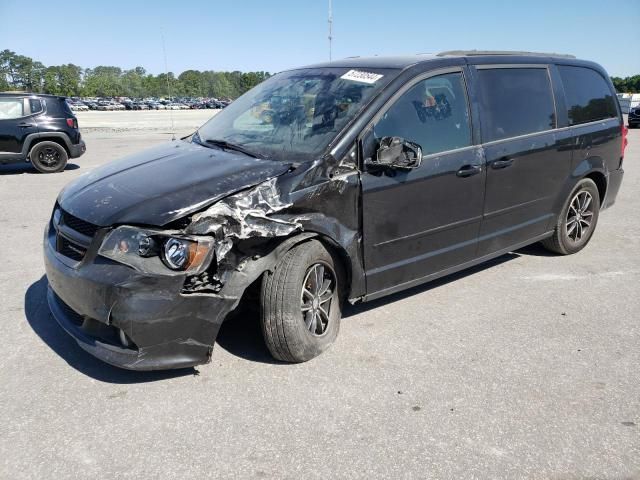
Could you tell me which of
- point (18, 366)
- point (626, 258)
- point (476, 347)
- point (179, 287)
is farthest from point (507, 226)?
point (18, 366)

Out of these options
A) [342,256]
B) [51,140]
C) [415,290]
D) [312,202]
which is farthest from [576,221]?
[51,140]

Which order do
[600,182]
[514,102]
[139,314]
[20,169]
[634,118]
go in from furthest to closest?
[634,118], [20,169], [600,182], [514,102], [139,314]

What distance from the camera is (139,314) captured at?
274 cm

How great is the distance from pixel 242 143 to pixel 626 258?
4.11 m

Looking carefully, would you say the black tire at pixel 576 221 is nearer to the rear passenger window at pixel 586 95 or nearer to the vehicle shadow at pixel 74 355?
the rear passenger window at pixel 586 95

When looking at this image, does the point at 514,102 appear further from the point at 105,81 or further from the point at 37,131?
the point at 105,81

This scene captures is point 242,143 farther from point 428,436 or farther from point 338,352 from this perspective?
point 428,436

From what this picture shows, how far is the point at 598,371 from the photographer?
3234mm

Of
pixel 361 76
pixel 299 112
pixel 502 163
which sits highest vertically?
pixel 361 76

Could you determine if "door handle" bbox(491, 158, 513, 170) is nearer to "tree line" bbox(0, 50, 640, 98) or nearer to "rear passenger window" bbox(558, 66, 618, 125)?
"rear passenger window" bbox(558, 66, 618, 125)

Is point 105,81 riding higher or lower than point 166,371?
higher

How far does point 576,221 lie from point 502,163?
5.68 ft

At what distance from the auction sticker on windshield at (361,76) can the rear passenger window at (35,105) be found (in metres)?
9.70

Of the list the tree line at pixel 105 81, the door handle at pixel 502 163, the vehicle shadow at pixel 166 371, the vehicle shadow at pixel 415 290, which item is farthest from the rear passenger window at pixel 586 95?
the tree line at pixel 105 81
